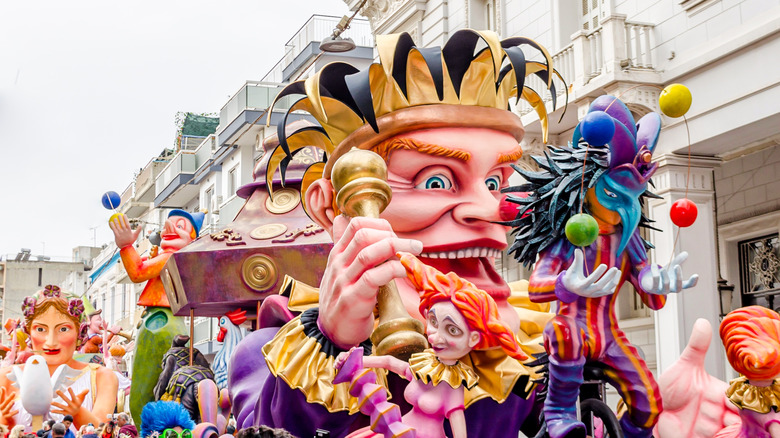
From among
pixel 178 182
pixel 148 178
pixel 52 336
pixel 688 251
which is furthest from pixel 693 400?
pixel 148 178

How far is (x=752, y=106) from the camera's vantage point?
753 centimetres

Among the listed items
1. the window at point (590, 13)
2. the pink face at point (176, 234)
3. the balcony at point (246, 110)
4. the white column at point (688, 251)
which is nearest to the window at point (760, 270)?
the white column at point (688, 251)

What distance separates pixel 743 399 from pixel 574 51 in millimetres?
7279

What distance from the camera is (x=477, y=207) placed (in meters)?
2.91

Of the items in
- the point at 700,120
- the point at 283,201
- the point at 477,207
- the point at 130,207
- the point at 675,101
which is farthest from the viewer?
the point at 130,207

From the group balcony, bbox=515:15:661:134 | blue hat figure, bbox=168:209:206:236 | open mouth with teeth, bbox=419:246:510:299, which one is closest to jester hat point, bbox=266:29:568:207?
open mouth with teeth, bbox=419:246:510:299

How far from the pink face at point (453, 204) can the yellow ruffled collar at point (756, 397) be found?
2.43 feet

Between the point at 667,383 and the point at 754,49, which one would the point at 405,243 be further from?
the point at 754,49

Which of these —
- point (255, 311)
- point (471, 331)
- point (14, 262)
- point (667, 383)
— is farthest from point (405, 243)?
point (14, 262)

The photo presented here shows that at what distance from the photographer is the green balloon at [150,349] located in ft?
19.5

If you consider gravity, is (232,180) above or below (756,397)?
above

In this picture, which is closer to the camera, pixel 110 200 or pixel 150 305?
pixel 110 200

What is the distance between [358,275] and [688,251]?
6.20 metres

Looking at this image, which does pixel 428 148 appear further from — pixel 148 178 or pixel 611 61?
pixel 148 178
